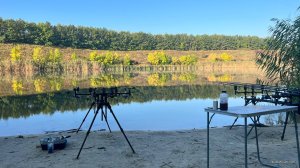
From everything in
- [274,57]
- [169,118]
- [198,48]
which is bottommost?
[169,118]

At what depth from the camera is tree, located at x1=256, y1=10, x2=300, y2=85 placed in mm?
12758

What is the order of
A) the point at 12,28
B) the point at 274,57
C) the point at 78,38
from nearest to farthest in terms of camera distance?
the point at 274,57
the point at 12,28
the point at 78,38

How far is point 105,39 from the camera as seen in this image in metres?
147

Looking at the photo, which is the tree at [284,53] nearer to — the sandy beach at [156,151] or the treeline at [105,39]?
the sandy beach at [156,151]

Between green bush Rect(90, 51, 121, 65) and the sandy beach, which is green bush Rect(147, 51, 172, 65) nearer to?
green bush Rect(90, 51, 121, 65)

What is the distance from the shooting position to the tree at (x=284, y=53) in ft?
41.9

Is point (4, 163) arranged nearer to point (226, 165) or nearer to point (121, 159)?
point (121, 159)

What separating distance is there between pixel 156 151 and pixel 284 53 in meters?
7.63

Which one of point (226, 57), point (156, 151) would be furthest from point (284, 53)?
point (226, 57)

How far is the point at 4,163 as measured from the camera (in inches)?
289

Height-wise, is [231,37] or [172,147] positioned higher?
[231,37]

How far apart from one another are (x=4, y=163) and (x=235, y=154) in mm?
5033

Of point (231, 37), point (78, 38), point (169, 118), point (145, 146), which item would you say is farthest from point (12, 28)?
point (145, 146)

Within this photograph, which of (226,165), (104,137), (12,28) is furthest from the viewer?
(12,28)
